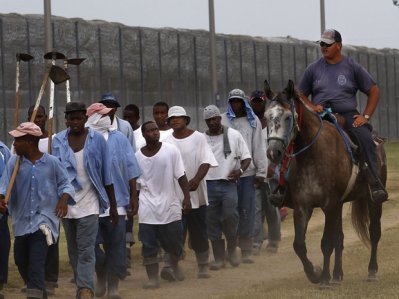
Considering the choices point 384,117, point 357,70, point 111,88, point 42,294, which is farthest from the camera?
point 384,117

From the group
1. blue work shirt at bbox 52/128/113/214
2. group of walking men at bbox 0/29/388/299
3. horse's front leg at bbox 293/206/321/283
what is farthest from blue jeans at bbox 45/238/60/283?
horse's front leg at bbox 293/206/321/283

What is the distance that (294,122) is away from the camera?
12.4 metres

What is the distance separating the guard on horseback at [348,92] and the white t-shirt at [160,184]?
1.51 meters

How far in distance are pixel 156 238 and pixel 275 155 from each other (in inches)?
91.4

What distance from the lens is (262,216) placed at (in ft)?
56.2

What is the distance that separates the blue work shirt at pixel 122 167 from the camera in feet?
41.7

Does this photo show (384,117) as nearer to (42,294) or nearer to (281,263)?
(281,263)

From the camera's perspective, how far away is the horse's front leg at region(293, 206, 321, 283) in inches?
492

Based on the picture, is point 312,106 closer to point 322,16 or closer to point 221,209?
Answer: point 221,209

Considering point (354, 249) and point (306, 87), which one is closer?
point (306, 87)

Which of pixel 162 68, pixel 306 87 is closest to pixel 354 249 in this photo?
pixel 306 87

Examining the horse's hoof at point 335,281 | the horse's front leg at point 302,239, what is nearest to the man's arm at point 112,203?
the horse's front leg at point 302,239

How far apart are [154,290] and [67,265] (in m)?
2.47

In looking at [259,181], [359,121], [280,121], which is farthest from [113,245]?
[259,181]
